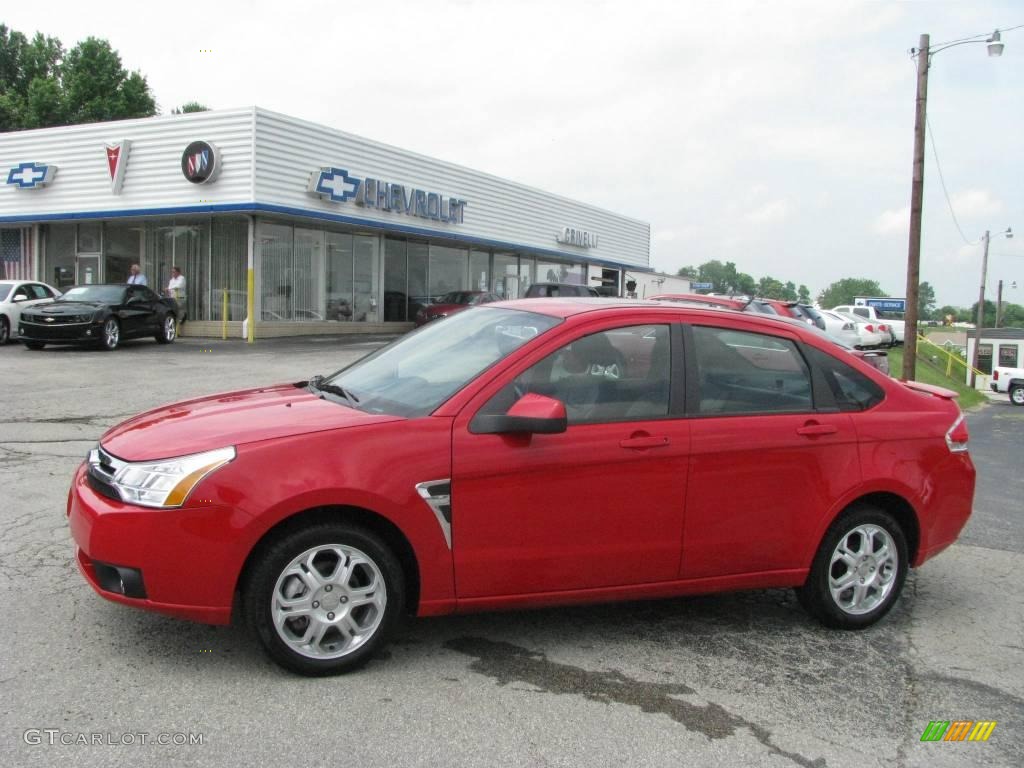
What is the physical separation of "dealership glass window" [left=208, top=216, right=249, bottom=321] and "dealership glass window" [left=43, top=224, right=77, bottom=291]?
4.83 metres

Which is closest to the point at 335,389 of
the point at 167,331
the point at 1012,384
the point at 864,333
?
the point at 167,331

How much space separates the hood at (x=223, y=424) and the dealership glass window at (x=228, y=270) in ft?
67.5

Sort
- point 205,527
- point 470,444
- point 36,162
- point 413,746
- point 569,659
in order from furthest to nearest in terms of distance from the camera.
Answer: point 36,162, point 569,659, point 470,444, point 205,527, point 413,746

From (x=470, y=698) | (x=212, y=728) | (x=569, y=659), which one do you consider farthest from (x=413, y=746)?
(x=569, y=659)

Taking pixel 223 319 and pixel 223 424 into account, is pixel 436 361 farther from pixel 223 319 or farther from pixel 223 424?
pixel 223 319

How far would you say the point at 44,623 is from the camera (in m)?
4.04

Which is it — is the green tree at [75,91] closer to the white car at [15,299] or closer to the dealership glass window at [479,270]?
the dealership glass window at [479,270]

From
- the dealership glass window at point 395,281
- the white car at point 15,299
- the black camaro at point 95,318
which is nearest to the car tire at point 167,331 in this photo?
the black camaro at point 95,318

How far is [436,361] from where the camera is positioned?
4.35 m

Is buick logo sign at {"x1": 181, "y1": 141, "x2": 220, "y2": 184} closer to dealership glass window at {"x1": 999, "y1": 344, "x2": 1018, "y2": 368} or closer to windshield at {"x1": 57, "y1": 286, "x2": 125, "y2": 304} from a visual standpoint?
windshield at {"x1": 57, "y1": 286, "x2": 125, "y2": 304}

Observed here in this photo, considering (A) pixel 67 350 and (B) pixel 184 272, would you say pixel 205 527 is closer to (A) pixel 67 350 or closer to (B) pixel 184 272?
(A) pixel 67 350

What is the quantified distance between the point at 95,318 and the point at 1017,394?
110 ft

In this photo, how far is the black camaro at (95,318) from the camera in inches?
709

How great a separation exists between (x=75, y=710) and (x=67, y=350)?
57.8ft
